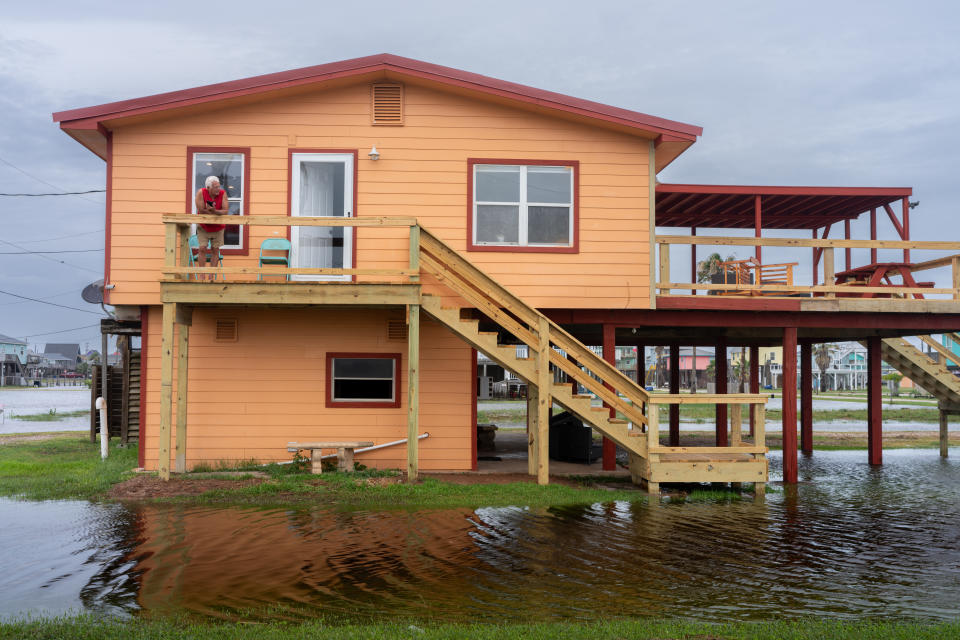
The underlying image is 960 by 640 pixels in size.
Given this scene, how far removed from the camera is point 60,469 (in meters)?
14.3

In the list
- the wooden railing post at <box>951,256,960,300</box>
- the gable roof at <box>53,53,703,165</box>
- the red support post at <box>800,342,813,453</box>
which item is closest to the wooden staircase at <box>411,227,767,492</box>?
the gable roof at <box>53,53,703,165</box>

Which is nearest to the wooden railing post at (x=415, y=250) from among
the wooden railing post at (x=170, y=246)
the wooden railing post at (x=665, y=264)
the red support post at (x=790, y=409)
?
the wooden railing post at (x=170, y=246)

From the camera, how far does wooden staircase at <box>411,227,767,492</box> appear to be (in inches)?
483

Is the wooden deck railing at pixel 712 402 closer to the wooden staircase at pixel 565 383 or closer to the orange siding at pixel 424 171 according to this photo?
the wooden staircase at pixel 565 383

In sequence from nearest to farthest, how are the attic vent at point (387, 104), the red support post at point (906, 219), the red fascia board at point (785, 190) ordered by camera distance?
the attic vent at point (387, 104)
the red fascia board at point (785, 190)
the red support post at point (906, 219)

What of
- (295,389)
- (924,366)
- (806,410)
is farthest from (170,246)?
(924,366)

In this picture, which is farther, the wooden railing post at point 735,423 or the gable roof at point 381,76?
the gable roof at point 381,76

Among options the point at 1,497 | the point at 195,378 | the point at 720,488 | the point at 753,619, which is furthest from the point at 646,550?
the point at 1,497

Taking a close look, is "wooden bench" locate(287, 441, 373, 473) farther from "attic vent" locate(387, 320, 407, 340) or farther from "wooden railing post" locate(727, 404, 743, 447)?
"wooden railing post" locate(727, 404, 743, 447)

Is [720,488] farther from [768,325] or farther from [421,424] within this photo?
[421,424]

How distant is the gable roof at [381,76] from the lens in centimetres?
1312

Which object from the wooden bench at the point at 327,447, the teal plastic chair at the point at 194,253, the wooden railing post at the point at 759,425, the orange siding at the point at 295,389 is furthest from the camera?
the orange siding at the point at 295,389

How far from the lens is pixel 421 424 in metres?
13.9

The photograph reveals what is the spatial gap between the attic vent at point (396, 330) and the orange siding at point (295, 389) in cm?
9
